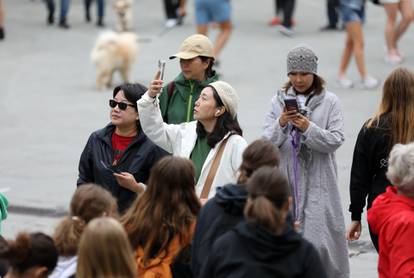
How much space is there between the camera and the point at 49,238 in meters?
5.35

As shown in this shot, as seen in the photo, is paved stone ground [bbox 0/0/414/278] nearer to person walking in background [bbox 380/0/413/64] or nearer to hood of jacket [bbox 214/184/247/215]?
person walking in background [bbox 380/0/413/64]

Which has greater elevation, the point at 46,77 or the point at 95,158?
the point at 95,158

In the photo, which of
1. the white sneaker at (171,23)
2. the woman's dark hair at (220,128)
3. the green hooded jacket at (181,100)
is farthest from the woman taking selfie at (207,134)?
the white sneaker at (171,23)

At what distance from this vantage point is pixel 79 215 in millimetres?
5703

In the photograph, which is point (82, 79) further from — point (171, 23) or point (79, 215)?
point (79, 215)

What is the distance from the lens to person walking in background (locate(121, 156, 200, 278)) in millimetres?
5941

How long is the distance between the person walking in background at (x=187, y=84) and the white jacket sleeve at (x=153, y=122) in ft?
1.94

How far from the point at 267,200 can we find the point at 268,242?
202 mm

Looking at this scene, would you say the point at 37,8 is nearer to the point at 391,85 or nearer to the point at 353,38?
the point at 353,38

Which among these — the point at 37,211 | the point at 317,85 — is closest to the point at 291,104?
the point at 317,85

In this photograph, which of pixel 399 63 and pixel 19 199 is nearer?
pixel 19 199

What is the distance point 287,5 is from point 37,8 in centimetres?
624

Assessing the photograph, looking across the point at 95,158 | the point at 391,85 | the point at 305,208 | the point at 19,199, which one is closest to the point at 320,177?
the point at 305,208

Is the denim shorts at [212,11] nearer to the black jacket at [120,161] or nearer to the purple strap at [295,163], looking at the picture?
the black jacket at [120,161]
